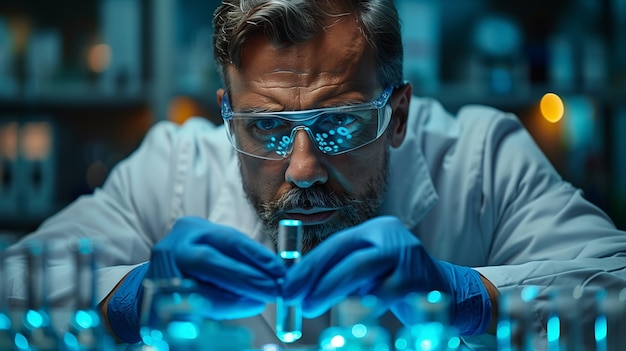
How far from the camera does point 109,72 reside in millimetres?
2715

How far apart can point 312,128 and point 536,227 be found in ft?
1.93

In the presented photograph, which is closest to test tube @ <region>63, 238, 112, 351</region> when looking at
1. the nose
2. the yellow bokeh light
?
the nose

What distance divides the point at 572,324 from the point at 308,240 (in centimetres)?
63

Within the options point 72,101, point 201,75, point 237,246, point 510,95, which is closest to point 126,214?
point 237,246

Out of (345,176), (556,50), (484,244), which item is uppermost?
(556,50)

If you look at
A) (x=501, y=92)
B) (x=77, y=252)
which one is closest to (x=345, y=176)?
(x=77, y=252)

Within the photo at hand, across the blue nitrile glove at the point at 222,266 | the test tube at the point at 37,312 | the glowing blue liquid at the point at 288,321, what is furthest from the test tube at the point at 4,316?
the glowing blue liquid at the point at 288,321

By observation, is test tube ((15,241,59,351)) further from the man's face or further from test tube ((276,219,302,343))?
the man's face

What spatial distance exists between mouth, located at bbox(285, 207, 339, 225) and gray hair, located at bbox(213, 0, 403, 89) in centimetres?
26

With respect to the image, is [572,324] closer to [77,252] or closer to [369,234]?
[369,234]

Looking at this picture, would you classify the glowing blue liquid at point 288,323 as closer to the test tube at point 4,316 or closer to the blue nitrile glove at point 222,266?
the blue nitrile glove at point 222,266

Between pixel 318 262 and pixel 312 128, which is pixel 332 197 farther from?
pixel 318 262

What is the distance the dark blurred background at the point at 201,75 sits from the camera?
2.65 m

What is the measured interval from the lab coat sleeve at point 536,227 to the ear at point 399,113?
275mm
